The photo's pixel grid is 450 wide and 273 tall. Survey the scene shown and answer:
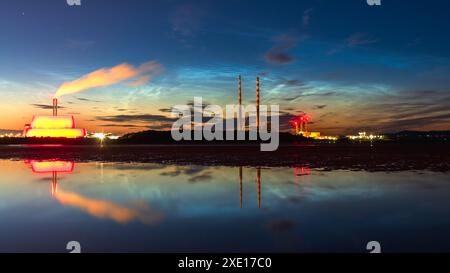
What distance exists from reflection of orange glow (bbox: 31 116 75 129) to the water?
499 feet

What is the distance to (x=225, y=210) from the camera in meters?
10.2

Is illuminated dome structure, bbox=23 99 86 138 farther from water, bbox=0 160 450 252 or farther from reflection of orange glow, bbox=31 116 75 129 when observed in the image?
water, bbox=0 160 450 252

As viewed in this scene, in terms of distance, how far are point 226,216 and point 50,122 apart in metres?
163

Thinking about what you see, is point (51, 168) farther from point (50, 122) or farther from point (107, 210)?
point (50, 122)

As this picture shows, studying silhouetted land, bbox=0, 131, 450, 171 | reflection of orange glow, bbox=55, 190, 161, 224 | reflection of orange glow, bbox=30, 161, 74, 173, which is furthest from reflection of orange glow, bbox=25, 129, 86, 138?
reflection of orange glow, bbox=55, 190, 161, 224

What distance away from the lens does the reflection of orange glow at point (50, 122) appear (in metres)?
153

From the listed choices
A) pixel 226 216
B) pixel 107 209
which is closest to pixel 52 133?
pixel 107 209

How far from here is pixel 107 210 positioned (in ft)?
33.6

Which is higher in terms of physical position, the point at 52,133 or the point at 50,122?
the point at 50,122

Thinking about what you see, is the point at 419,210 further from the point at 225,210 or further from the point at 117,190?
the point at 117,190

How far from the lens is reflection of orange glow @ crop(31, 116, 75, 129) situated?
153 m

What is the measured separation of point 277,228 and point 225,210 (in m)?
2.36
